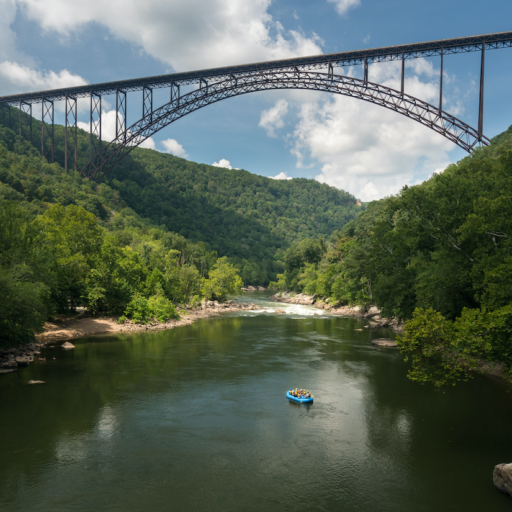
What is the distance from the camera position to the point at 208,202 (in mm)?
135500

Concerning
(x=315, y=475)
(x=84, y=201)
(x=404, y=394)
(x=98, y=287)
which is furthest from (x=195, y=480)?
(x=84, y=201)

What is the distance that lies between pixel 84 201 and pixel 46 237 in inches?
1471

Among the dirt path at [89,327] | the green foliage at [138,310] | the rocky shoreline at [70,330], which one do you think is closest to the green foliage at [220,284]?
the rocky shoreline at [70,330]

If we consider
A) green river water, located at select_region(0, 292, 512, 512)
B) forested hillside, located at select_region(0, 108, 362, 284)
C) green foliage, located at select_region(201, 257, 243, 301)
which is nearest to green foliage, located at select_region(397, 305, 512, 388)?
green river water, located at select_region(0, 292, 512, 512)

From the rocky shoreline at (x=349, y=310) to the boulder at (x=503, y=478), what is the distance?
24.3 meters

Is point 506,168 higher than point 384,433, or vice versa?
point 506,168

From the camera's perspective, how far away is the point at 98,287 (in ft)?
113

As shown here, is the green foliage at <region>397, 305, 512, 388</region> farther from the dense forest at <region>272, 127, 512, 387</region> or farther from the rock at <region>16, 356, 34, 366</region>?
the rock at <region>16, 356, 34, 366</region>

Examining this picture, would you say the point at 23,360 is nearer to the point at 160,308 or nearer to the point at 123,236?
the point at 160,308

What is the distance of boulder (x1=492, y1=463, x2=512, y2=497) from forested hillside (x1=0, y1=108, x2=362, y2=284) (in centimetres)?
5436

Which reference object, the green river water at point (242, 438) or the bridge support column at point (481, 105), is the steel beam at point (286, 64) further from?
the green river water at point (242, 438)

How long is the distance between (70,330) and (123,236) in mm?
27604

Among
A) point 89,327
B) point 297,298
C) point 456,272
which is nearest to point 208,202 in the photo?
point 297,298

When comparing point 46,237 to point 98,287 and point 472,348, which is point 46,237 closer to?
point 98,287
